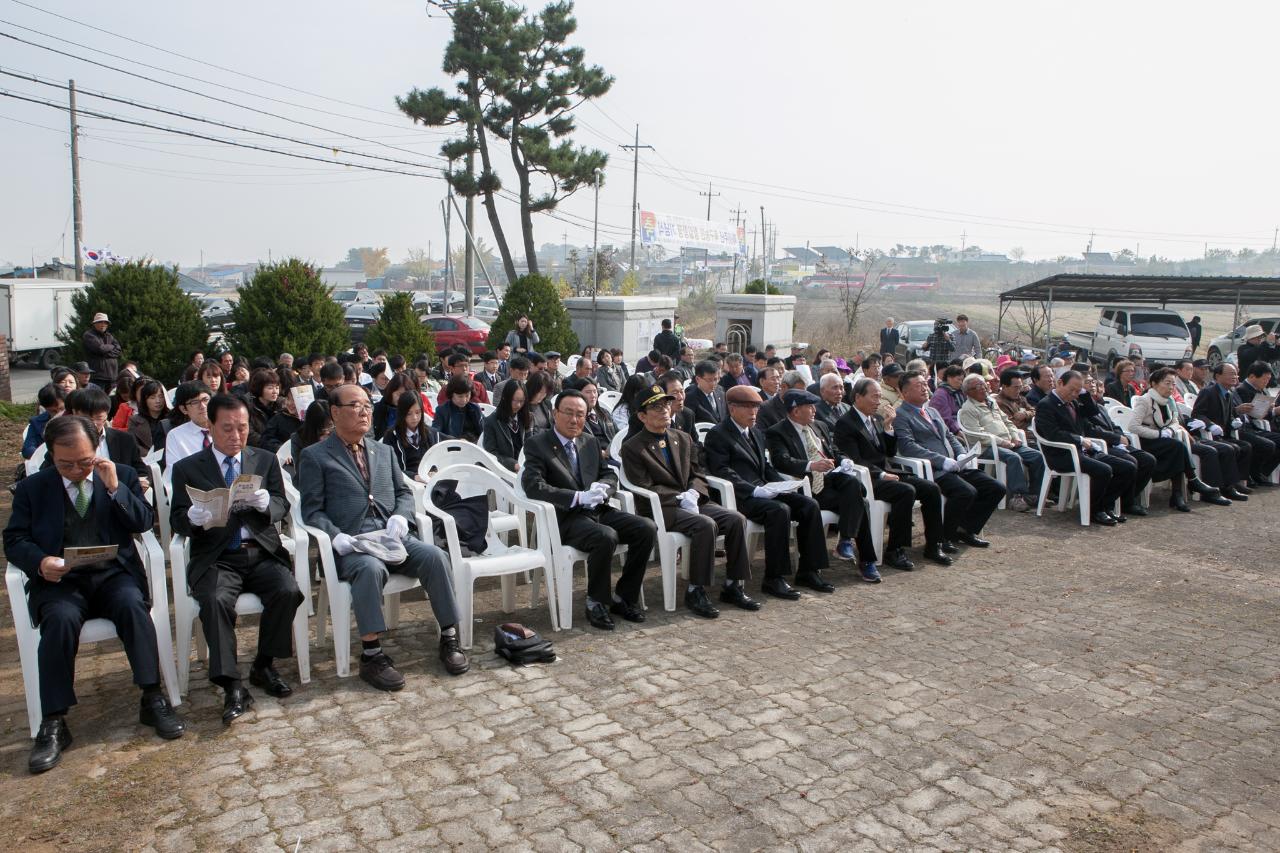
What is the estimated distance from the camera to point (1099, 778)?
12.5ft

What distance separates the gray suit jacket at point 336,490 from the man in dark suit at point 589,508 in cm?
94

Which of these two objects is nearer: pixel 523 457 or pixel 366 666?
pixel 366 666

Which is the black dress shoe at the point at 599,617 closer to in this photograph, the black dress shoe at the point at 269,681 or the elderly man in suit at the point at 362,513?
the elderly man in suit at the point at 362,513

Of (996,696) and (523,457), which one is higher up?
(523,457)

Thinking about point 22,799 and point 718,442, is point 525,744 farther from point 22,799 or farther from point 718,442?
point 718,442

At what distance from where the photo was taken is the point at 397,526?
4887 mm

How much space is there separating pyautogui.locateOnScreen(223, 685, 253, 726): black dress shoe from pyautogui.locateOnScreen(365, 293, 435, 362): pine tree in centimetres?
1158

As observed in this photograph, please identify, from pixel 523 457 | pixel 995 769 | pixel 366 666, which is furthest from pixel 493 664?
pixel 995 769

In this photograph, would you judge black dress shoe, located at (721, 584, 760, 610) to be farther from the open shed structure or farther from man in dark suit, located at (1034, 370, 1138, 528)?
the open shed structure

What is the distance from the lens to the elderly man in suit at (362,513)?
4.71m

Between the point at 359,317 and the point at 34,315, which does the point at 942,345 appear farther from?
the point at 359,317

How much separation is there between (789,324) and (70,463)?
21589 mm

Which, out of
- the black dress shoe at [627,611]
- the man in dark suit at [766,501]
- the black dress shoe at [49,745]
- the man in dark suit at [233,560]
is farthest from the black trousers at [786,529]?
the black dress shoe at [49,745]

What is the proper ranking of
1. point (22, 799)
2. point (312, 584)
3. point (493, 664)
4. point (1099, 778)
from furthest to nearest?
point (312, 584)
point (493, 664)
point (1099, 778)
point (22, 799)
